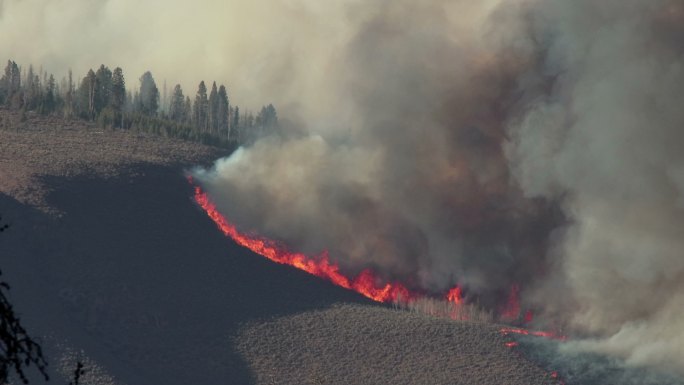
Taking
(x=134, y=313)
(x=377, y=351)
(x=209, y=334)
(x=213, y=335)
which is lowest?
(x=377, y=351)

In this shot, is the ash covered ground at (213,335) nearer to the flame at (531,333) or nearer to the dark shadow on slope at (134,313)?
the dark shadow on slope at (134,313)

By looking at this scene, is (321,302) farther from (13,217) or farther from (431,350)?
(13,217)

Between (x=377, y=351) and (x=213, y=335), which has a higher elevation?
(x=213, y=335)

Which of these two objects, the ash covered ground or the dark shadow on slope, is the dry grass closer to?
the ash covered ground

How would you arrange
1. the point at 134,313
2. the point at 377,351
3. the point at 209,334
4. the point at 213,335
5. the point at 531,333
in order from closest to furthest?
the point at 377,351, the point at 213,335, the point at 209,334, the point at 134,313, the point at 531,333

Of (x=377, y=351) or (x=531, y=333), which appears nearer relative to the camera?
(x=377, y=351)

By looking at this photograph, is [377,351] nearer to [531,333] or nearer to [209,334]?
[209,334]

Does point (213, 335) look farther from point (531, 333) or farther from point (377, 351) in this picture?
point (531, 333)

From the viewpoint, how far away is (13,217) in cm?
19638

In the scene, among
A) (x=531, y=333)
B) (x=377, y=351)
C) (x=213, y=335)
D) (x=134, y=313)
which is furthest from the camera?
(x=531, y=333)

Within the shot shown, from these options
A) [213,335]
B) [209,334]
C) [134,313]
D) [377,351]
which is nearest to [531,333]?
[377,351]

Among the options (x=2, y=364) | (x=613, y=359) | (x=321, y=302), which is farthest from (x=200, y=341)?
(x=2, y=364)

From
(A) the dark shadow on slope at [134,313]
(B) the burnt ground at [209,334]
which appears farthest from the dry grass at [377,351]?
(A) the dark shadow on slope at [134,313]

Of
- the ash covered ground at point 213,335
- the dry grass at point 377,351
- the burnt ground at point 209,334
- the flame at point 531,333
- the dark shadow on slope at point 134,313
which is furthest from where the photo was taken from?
the flame at point 531,333
